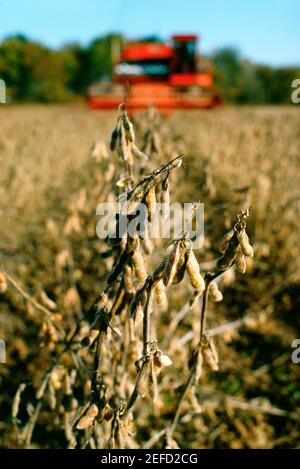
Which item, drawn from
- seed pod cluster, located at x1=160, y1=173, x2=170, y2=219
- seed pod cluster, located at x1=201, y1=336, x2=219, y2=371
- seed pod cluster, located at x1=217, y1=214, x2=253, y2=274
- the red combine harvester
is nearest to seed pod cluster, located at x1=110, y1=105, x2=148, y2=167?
seed pod cluster, located at x1=160, y1=173, x2=170, y2=219

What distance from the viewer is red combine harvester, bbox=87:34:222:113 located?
13.8 metres

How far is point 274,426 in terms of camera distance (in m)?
2.56

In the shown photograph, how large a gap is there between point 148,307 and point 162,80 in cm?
1685

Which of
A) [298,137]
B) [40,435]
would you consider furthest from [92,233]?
[298,137]

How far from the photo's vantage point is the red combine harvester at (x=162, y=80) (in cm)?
1375

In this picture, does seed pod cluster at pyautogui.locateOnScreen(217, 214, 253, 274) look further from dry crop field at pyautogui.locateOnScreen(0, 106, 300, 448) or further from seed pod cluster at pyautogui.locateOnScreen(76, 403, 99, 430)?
seed pod cluster at pyautogui.locateOnScreen(76, 403, 99, 430)

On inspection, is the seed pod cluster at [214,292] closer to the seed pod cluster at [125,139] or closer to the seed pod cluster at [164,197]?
the seed pod cluster at [164,197]

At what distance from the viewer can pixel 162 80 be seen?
1694 centimetres

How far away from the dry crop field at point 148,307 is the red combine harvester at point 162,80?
25.4 ft

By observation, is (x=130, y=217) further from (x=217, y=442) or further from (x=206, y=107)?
(x=206, y=107)

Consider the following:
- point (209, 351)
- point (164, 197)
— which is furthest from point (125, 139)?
point (209, 351)

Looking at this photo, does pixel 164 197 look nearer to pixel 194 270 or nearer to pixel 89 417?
pixel 194 270

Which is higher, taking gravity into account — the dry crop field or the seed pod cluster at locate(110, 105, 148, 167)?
the seed pod cluster at locate(110, 105, 148, 167)

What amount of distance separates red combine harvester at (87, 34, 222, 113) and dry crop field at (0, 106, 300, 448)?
7.76 meters
